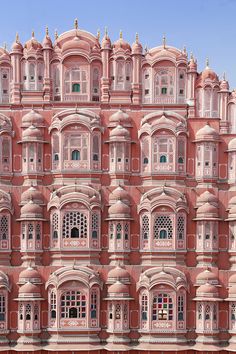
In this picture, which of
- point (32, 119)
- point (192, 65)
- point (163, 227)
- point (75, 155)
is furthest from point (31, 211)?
point (192, 65)

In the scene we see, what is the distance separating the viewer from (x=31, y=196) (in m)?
43.7

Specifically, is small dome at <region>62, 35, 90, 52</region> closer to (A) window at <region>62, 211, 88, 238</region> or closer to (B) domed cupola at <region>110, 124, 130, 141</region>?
(B) domed cupola at <region>110, 124, 130, 141</region>

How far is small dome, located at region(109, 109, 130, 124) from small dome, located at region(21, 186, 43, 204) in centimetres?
643

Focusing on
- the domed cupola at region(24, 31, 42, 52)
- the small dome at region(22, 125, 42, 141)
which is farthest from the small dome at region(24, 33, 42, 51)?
the small dome at region(22, 125, 42, 141)

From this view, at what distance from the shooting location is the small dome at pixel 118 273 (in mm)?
43031

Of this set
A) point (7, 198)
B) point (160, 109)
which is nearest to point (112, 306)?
point (7, 198)

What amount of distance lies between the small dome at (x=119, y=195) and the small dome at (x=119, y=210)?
0.98ft

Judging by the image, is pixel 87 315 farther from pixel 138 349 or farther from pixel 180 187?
pixel 180 187

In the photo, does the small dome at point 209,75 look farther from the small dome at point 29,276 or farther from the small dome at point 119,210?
the small dome at point 29,276

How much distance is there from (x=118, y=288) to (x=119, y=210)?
471cm

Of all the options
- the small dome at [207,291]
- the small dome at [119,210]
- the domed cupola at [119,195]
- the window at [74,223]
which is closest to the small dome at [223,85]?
the domed cupola at [119,195]

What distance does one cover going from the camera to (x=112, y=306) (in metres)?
43.0

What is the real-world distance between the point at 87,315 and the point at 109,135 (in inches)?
441

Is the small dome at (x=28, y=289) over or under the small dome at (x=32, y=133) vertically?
under
